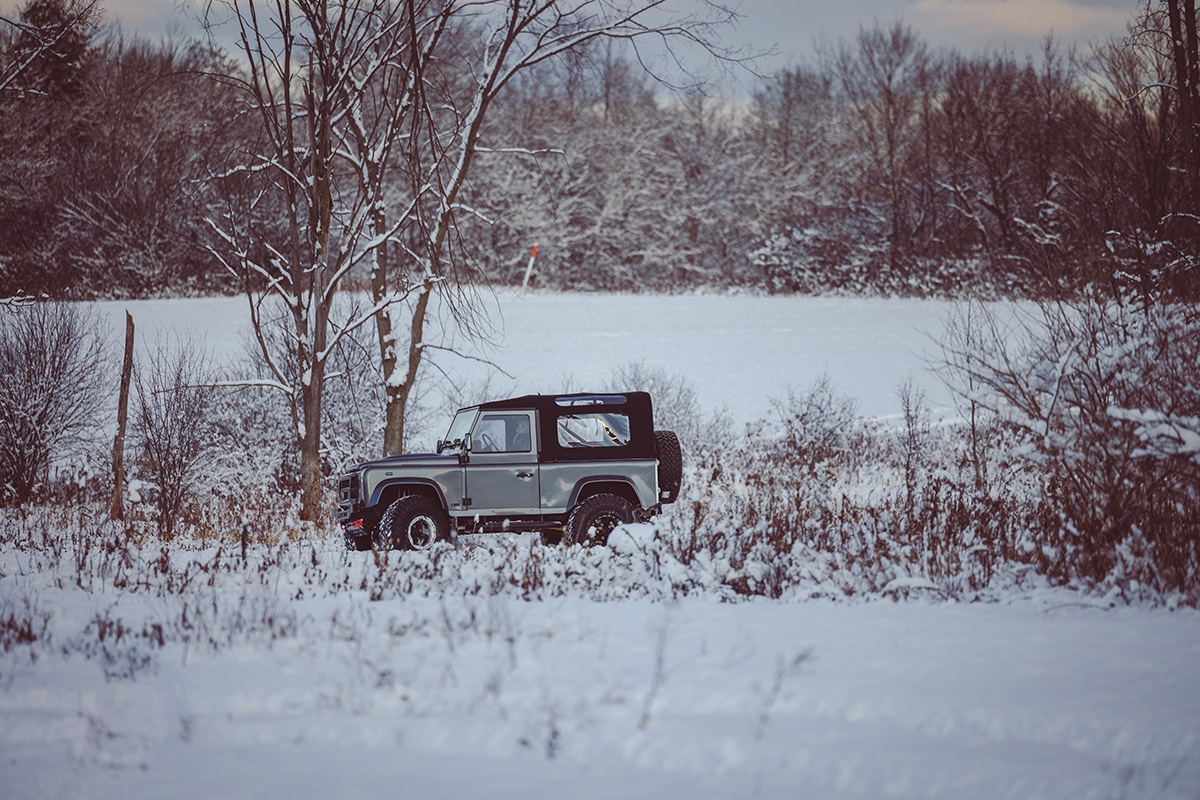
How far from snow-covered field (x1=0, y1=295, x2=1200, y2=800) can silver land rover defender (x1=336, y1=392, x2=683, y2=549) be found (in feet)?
Answer: 5.46

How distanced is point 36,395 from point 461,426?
10.9 m

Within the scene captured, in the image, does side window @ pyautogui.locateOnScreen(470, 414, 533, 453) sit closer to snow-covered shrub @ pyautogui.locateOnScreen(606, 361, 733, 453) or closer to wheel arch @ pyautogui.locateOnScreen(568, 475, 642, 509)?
wheel arch @ pyautogui.locateOnScreen(568, 475, 642, 509)

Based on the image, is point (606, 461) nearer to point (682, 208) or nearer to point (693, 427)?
point (693, 427)

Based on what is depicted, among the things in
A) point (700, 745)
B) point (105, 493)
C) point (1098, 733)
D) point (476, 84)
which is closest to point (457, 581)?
point (700, 745)

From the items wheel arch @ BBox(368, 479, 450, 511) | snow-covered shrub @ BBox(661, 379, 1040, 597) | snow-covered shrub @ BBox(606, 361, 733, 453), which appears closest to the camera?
snow-covered shrub @ BBox(661, 379, 1040, 597)

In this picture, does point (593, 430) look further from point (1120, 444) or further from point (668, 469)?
point (1120, 444)

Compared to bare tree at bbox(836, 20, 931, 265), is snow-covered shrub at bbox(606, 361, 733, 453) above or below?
below

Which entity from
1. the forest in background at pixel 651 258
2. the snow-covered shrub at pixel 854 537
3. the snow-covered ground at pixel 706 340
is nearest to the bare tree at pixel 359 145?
the forest in background at pixel 651 258

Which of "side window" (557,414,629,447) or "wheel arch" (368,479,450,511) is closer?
"wheel arch" (368,479,450,511)

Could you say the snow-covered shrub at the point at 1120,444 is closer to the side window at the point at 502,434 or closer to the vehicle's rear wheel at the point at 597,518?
the vehicle's rear wheel at the point at 597,518

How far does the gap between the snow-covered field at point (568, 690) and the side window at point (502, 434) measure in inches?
84.9

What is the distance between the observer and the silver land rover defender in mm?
10766

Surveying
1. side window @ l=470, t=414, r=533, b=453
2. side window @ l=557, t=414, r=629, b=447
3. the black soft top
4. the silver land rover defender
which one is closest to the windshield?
the silver land rover defender

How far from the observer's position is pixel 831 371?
2869 cm
